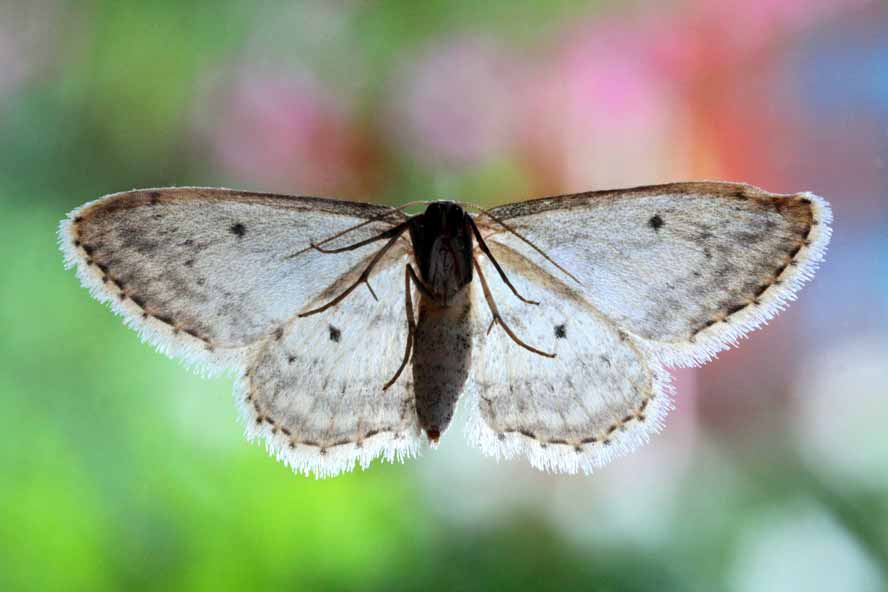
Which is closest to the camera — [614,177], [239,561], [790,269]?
[790,269]

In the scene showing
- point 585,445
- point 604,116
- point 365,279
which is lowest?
point 585,445

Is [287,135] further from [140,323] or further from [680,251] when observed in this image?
[680,251]

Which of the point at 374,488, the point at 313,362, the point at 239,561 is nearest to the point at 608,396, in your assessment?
the point at 313,362

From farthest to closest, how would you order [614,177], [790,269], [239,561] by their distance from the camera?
[614,177]
[239,561]
[790,269]

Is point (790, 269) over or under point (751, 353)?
under

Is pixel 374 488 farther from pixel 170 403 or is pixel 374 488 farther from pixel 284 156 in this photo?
pixel 284 156

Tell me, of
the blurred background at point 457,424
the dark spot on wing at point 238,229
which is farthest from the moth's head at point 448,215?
the blurred background at point 457,424

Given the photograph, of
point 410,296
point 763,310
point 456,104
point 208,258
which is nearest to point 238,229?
point 208,258
